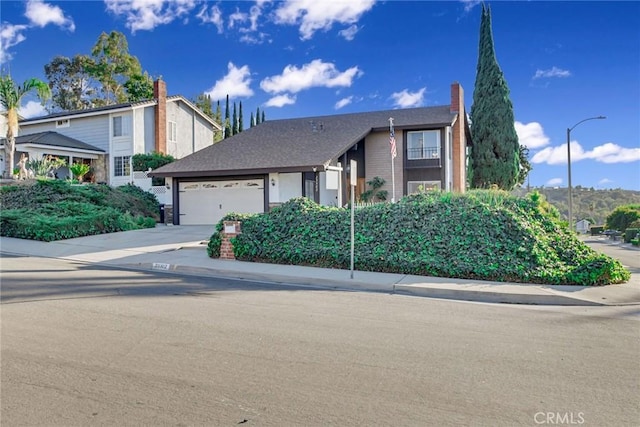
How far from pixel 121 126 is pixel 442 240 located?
86.4ft

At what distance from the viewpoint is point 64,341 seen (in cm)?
539

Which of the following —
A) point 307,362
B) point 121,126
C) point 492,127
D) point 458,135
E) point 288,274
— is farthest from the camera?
point 121,126

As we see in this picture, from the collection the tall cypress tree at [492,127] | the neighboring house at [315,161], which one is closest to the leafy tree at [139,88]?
the neighboring house at [315,161]

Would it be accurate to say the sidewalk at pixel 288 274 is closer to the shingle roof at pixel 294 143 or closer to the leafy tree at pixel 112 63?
the shingle roof at pixel 294 143

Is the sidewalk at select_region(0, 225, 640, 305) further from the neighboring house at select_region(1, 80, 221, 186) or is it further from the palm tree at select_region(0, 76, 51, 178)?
the neighboring house at select_region(1, 80, 221, 186)

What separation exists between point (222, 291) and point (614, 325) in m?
6.60

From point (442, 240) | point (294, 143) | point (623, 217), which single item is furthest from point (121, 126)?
point (623, 217)

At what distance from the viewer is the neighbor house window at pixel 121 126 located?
30297 mm

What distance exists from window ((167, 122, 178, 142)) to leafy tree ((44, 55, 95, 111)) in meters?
20.6

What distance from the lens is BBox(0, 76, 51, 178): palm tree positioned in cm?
2554

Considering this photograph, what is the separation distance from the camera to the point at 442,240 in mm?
11055

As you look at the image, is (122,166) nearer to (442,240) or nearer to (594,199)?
(442,240)

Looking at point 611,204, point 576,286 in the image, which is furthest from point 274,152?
point 611,204

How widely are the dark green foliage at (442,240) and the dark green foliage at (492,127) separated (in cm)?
1935
